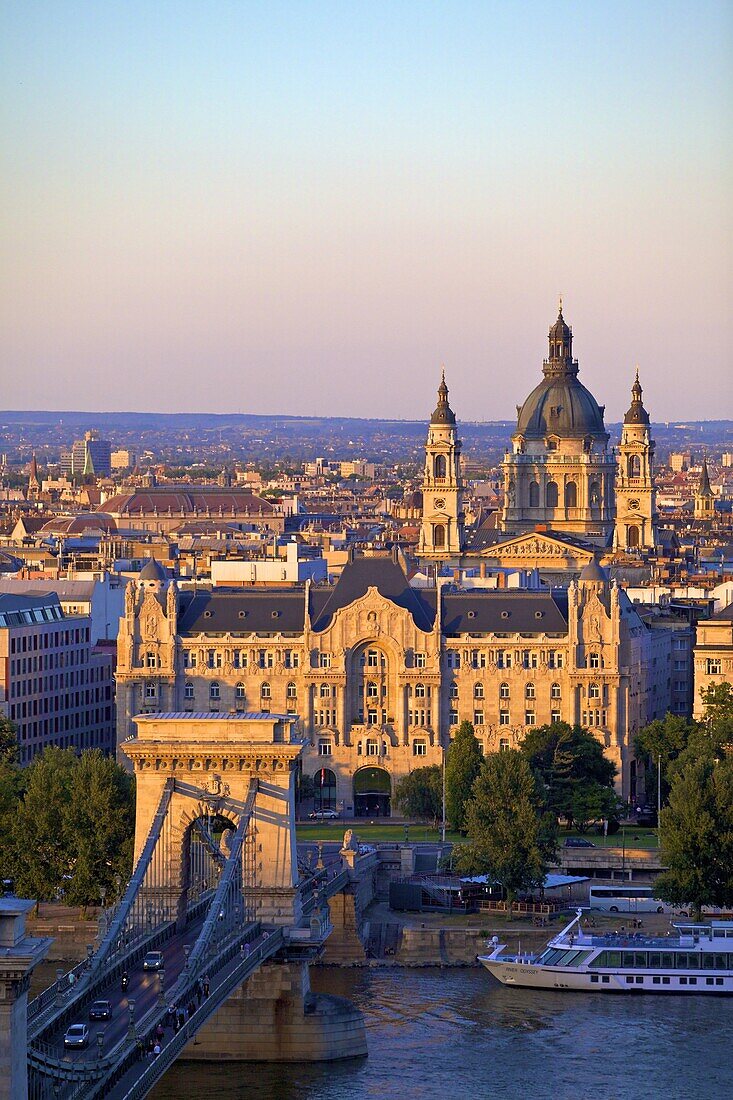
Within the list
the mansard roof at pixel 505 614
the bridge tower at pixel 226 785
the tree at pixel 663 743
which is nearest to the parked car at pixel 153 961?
the bridge tower at pixel 226 785

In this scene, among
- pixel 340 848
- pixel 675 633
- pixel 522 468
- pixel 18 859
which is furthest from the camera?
pixel 522 468

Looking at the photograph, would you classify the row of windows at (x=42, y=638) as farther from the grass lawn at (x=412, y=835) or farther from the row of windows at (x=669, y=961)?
the row of windows at (x=669, y=961)

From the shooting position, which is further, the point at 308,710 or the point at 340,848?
the point at 308,710

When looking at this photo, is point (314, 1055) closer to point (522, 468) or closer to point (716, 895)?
point (716, 895)

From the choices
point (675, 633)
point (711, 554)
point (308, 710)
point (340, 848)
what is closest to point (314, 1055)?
point (340, 848)

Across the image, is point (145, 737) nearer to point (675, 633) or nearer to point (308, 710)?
point (308, 710)

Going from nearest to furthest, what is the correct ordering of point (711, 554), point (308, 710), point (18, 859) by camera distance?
point (18, 859) < point (308, 710) < point (711, 554)

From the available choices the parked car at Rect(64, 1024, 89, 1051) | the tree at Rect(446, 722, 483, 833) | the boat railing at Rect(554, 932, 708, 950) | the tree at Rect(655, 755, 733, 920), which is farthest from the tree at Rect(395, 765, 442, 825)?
the parked car at Rect(64, 1024, 89, 1051)

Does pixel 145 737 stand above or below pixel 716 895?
above
